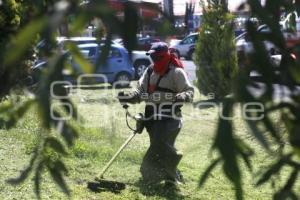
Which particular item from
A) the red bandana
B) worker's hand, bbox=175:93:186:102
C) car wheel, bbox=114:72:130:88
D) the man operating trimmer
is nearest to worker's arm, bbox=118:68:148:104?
the man operating trimmer

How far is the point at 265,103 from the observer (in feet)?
4.37

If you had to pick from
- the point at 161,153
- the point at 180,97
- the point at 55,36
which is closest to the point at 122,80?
the point at 161,153

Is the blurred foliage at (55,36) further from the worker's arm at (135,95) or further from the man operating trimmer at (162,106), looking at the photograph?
the worker's arm at (135,95)

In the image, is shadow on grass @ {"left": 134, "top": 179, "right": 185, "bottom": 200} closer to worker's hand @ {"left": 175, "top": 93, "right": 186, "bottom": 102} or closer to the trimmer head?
the trimmer head

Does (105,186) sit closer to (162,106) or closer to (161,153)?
(161,153)

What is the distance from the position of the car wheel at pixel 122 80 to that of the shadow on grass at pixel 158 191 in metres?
9.42

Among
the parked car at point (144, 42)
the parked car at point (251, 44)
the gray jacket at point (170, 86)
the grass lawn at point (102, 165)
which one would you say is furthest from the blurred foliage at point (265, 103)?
the gray jacket at point (170, 86)

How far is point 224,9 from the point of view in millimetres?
1697

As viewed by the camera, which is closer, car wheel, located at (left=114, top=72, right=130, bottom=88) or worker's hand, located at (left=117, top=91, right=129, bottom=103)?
worker's hand, located at (left=117, top=91, right=129, bottom=103)

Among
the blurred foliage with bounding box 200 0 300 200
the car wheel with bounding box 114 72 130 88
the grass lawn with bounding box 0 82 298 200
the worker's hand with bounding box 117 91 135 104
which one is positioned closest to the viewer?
the blurred foliage with bounding box 200 0 300 200

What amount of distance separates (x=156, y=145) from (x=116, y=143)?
2.70 metres

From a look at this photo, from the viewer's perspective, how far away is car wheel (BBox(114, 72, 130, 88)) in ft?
53.7

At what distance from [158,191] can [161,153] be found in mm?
482

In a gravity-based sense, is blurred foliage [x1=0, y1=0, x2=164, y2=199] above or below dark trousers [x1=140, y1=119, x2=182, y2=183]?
above
